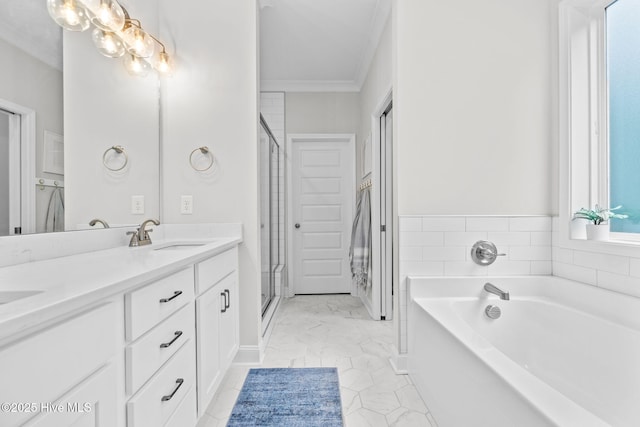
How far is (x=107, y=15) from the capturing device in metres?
1.52

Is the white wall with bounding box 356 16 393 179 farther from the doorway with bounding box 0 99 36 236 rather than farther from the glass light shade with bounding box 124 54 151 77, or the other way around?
the doorway with bounding box 0 99 36 236

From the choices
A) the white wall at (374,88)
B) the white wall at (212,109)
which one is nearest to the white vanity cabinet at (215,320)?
the white wall at (212,109)

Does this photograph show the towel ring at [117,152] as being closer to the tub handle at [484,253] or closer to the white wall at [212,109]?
the white wall at [212,109]

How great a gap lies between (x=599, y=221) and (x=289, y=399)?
1910 mm

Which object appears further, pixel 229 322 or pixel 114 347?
pixel 229 322

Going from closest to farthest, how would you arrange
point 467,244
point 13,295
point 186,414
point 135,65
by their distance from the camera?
point 13,295, point 186,414, point 135,65, point 467,244

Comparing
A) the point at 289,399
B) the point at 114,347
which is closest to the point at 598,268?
the point at 289,399

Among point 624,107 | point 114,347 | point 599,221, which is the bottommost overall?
point 114,347

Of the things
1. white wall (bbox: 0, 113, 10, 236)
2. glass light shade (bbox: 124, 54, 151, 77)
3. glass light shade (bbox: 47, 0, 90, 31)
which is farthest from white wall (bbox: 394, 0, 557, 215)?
white wall (bbox: 0, 113, 10, 236)

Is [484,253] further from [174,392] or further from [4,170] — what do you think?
[4,170]

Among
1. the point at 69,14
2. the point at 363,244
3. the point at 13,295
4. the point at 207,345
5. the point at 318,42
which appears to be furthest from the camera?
the point at 363,244

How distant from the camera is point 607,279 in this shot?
62.4 inches

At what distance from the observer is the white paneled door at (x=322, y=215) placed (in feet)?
12.8

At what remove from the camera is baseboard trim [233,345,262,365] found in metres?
2.08
